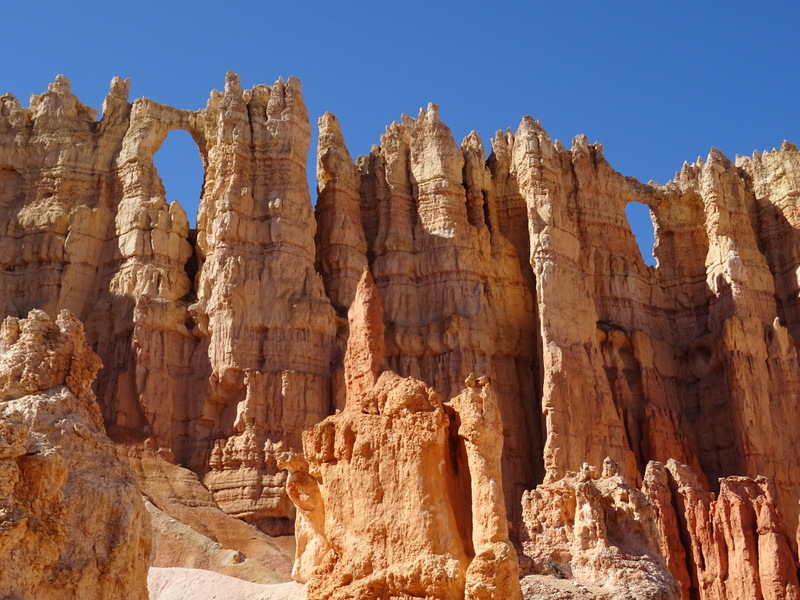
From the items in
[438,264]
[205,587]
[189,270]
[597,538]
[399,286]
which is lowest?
[205,587]

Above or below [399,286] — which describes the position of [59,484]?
below

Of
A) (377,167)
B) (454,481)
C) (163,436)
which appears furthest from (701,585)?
(377,167)

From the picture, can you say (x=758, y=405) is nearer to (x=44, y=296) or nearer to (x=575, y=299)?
(x=575, y=299)

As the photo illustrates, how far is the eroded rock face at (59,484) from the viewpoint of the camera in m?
9.65

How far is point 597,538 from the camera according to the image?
1650cm

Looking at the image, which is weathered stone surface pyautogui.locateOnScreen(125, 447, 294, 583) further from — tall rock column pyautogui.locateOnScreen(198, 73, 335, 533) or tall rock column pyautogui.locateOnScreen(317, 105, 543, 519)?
tall rock column pyautogui.locateOnScreen(317, 105, 543, 519)

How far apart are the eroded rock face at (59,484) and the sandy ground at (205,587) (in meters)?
5.22

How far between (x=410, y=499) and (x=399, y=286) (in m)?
26.0

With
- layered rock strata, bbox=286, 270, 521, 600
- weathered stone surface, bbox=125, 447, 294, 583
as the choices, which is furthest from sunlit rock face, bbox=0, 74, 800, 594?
layered rock strata, bbox=286, 270, 521, 600

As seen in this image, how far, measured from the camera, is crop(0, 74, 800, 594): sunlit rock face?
34969 millimetres

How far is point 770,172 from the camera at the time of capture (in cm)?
4588

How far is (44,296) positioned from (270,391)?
874cm

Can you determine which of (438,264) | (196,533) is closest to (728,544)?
(196,533)

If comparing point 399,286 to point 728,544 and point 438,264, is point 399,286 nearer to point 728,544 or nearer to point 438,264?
point 438,264
